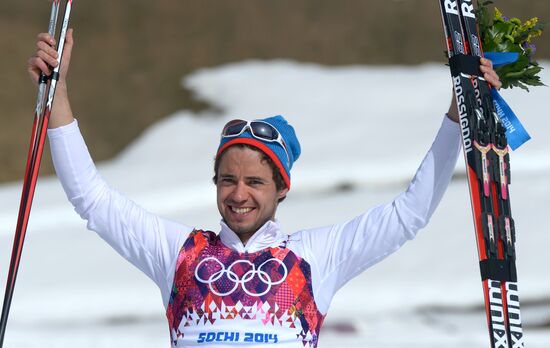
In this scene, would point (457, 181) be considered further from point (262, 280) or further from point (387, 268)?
point (262, 280)

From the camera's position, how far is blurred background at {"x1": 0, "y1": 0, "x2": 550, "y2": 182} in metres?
10.4

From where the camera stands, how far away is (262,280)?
2.50m

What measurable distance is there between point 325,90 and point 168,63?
5.33ft

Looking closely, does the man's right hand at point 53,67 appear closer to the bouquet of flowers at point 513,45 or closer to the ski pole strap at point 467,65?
the ski pole strap at point 467,65

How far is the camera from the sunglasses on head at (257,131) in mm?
2553

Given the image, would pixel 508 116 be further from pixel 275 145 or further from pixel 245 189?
pixel 245 189

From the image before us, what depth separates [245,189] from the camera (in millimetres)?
2490

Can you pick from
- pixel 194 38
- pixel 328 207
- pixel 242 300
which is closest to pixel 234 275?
pixel 242 300

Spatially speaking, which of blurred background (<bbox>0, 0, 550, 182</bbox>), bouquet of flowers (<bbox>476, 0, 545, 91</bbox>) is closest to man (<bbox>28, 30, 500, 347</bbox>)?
bouquet of flowers (<bbox>476, 0, 545, 91</bbox>)

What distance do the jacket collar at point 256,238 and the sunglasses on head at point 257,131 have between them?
171mm

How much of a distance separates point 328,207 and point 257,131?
5437 mm

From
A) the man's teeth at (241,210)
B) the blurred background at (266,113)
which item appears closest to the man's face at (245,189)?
the man's teeth at (241,210)

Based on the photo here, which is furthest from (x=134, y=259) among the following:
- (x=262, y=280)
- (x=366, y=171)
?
(x=366, y=171)

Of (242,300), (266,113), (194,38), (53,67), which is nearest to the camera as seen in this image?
(242,300)
